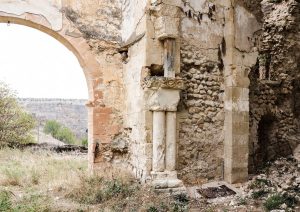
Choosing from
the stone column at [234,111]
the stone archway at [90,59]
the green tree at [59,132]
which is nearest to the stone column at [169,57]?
the stone column at [234,111]

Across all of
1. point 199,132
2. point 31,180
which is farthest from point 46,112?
point 199,132

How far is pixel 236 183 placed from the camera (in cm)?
673

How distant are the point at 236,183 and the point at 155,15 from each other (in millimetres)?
3649

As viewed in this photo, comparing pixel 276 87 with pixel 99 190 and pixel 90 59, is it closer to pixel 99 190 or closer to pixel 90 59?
pixel 90 59

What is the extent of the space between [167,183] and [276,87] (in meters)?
4.82

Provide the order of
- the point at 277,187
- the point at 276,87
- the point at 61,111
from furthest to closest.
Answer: the point at 61,111 < the point at 276,87 < the point at 277,187

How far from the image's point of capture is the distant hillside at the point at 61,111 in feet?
107

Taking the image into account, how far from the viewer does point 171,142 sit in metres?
6.14

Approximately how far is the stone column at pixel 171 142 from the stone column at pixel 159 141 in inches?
3.2

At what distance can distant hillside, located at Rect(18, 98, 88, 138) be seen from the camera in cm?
3256

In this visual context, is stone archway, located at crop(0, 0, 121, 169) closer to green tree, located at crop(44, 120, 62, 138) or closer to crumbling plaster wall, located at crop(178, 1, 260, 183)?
crumbling plaster wall, located at crop(178, 1, 260, 183)

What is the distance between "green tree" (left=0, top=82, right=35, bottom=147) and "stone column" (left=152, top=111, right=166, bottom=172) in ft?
36.9

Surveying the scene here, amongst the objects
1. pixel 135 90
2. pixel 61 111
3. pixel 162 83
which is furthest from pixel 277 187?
pixel 61 111

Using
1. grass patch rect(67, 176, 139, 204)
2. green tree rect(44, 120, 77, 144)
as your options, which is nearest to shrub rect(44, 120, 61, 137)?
green tree rect(44, 120, 77, 144)
